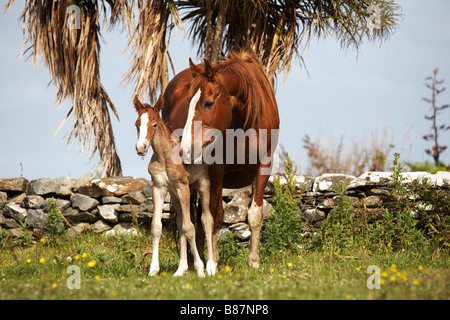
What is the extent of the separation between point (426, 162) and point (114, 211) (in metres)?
6.49

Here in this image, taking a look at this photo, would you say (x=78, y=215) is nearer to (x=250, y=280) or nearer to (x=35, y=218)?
(x=35, y=218)

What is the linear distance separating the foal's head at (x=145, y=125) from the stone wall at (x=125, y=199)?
309 cm

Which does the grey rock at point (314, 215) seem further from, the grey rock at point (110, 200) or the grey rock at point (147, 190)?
the grey rock at point (110, 200)

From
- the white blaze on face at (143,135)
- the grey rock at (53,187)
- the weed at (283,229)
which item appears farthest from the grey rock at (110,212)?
the white blaze on face at (143,135)

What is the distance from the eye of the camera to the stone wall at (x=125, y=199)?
23.7 feet

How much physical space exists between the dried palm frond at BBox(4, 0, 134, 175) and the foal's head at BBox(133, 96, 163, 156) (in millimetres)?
6114

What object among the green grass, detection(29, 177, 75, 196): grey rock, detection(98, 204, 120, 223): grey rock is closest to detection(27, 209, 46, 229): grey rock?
detection(29, 177, 75, 196): grey rock

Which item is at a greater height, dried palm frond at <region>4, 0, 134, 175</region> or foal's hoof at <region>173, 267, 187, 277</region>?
dried palm frond at <region>4, 0, 134, 175</region>

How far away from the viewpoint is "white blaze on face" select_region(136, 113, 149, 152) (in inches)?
149

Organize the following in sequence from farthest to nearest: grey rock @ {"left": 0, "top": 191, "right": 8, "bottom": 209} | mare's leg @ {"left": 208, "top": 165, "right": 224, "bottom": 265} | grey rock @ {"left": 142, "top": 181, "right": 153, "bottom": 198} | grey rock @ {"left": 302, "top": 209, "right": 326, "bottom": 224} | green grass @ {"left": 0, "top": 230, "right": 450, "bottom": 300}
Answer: grey rock @ {"left": 0, "top": 191, "right": 8, "bottom": 209}, grey rock @ {"left": 142, "top": 181, "right": 153, "bottom": 198}, grey rock @ {"left": 302, "top": 209, "right": 326, "bottom": 224}, mare's leg @ {"left": 208, "top": 165, "right": 224, "bottom": 265}, green grass @ {"left": 0, "top": 230, "right": 450, "bottom": 300}

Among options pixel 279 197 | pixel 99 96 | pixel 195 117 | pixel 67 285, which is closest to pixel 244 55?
pixel 195 117

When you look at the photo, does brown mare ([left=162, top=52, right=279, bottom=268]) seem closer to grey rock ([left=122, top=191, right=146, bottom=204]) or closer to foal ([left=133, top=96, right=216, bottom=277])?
foal ([left=133, top=96, right=216, bottom=277])

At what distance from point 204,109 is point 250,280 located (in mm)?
1566

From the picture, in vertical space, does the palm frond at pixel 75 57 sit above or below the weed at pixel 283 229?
above
